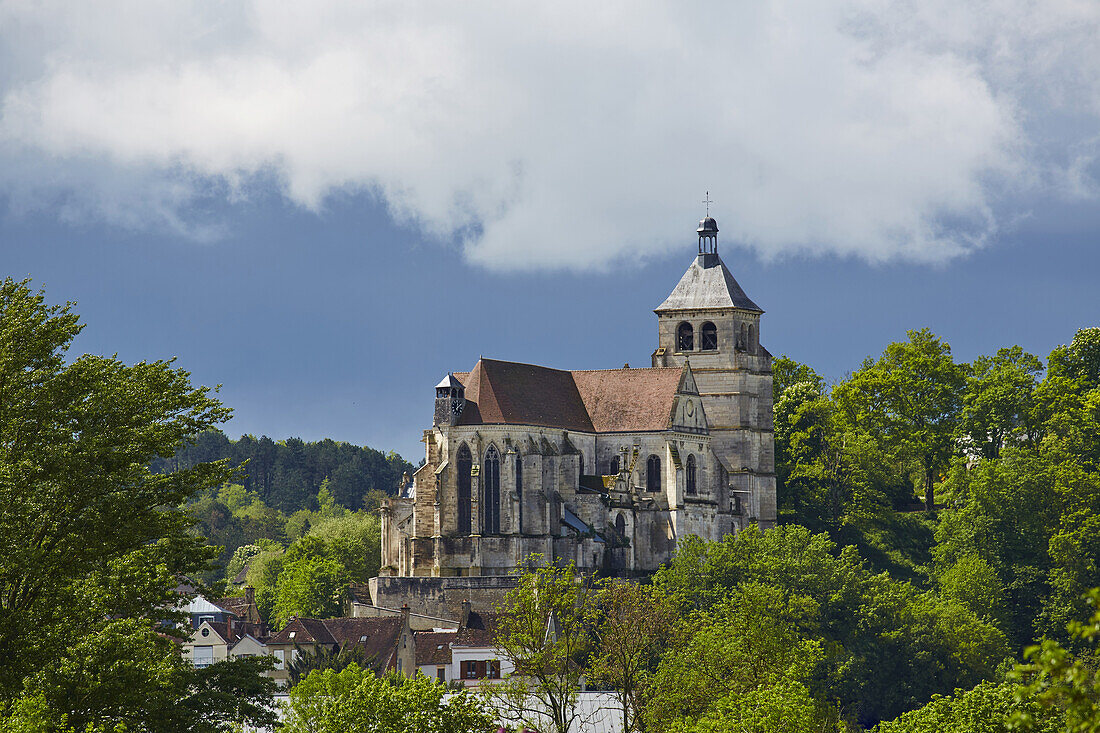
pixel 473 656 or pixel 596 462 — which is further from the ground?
pixel 596 462

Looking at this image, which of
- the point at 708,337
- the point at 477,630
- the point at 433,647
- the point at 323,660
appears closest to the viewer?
the point at 323,660

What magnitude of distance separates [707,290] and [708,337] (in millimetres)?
3122

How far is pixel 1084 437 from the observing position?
109 metres

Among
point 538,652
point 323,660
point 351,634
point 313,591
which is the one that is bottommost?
point 538,652

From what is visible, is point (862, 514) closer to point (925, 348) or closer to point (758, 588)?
point (925, 348)

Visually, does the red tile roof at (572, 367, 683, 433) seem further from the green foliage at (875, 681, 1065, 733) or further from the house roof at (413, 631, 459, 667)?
the green foliage at (875, 681, 1065, 733)

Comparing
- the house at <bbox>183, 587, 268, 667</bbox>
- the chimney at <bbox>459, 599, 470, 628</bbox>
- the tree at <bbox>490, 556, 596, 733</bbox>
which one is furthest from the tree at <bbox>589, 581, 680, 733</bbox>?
the house at <bbox>183, 587, 268, 667</bbox>

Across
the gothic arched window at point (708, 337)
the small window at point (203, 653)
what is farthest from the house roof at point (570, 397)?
the small window at point (203, 653)

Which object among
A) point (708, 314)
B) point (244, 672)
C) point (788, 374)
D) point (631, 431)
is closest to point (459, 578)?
point (631, 431)

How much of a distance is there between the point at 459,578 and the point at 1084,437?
4107 centimetres

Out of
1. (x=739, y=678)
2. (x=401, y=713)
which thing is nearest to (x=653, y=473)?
(x=739, y=678)

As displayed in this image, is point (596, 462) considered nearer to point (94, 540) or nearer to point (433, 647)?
point (433, 647)

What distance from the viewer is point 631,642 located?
218ft

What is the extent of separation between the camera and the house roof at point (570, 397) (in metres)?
98.9
